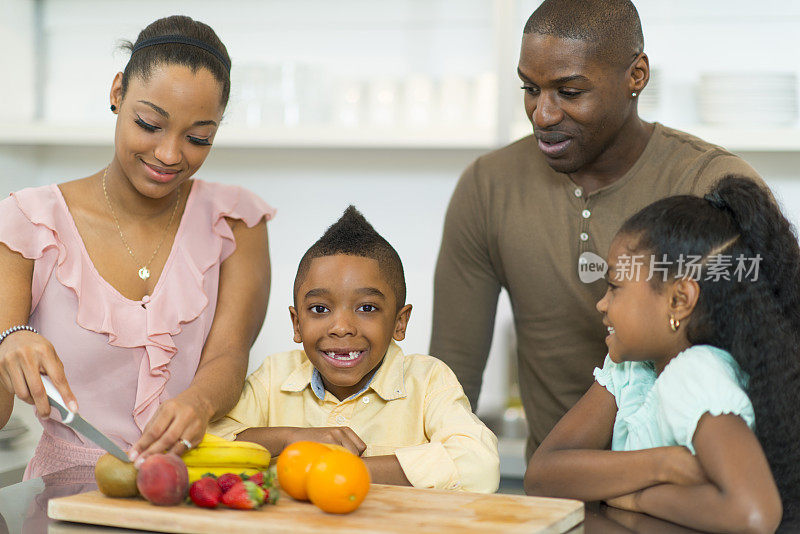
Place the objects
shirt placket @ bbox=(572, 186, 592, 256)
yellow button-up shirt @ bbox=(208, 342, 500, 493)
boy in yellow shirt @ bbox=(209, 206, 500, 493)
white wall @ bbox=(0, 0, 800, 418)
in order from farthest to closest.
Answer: white wall @ bbox=(0, 0, 800, 418) → shirt placket @ bbox=(572, 186, 592, 256) → boy in yellow shirt @ bbox=(209, 206, 500, 493) → yellow button-up shirt @ bbox=(208, 342, 500, 493)

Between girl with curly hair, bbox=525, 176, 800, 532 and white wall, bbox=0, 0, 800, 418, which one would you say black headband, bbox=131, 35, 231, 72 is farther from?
white wall, bbox=0, 0, 800, 418

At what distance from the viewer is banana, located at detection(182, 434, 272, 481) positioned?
1.43 meters

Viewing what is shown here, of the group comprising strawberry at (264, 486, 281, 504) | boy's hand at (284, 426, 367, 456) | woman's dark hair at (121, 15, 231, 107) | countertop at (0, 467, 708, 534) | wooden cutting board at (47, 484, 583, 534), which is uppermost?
woman's dark hair at (121, 15, 231, 107)

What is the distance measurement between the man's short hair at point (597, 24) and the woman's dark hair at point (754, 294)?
1.63ft

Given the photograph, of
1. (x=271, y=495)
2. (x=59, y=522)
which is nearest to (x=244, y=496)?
(x=271, y=495)

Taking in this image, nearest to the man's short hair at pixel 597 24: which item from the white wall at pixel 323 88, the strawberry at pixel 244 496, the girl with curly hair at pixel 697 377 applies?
the girl with curly hair at pixel 697 377

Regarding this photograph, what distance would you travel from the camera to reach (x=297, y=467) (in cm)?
128

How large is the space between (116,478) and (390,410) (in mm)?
543

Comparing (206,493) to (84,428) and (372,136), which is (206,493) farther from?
(372,136)

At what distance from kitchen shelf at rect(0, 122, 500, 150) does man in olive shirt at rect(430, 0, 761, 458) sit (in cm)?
90

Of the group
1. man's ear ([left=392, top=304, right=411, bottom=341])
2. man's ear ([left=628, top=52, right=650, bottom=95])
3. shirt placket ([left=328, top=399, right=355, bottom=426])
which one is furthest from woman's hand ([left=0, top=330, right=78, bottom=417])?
man's ear ([left=628, top=52, right=650, bottom=95])

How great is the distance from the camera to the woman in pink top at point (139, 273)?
5.62 ft

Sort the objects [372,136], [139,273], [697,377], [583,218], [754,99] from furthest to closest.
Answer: [372,136] → [754,99] → [583,218] → [139,273] → [697,377]

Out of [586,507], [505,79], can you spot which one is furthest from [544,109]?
[505,79]
